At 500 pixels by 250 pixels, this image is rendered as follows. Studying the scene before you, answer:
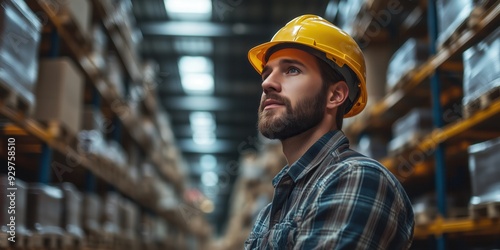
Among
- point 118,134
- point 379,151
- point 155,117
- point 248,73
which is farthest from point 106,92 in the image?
point 248,73

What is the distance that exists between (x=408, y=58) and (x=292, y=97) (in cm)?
399

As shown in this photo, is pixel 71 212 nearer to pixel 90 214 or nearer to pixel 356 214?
pixel 90 214

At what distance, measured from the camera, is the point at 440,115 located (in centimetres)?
518

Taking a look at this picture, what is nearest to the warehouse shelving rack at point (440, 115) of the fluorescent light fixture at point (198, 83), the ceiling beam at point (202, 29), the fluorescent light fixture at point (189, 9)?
the fluorescent light fixture at point (189, 9)

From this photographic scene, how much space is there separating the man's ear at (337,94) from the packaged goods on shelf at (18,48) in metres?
2.32

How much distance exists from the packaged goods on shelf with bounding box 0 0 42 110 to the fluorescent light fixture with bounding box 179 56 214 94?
10377mm

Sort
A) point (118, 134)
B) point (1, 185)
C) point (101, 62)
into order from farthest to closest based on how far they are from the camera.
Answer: point (118, 134) < point (101, 62) < point (1, 185)

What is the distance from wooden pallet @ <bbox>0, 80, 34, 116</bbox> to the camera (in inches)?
149

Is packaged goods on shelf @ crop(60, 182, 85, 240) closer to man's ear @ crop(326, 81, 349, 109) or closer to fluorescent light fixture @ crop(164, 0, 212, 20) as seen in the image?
man's ear @ crop(326, 81, 349, 109)

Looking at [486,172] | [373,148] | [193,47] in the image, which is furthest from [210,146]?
[486,172]

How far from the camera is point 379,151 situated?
22.7 ft

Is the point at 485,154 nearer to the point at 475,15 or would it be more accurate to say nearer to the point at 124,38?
the point at 475,15

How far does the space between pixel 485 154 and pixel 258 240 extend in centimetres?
250

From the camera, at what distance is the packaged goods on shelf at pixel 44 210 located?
431 cm
